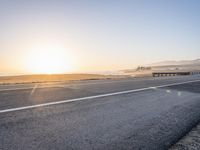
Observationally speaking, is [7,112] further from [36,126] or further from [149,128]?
[149,128]

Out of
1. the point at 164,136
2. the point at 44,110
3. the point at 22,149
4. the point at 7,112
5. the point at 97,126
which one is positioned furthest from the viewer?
the point at 44,110

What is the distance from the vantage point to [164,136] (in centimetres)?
359

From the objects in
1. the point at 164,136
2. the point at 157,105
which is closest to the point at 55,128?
the point at 164,136

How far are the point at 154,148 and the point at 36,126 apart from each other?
2.18m

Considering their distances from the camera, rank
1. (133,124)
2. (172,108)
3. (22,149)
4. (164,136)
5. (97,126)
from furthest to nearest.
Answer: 1. (172,108)
2. (133,124)
3. (97,126)
4. (164,136)
5. (22,149)

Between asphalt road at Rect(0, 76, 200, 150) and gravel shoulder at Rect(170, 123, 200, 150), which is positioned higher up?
asphalt road at Rect(0, 76, 200, 150)

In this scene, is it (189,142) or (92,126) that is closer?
(189,142)

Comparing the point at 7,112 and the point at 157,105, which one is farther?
the point at 157,105

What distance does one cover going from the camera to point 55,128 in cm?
361

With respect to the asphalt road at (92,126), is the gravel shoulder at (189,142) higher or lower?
lower

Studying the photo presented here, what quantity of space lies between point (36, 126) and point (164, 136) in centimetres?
Answer: 244

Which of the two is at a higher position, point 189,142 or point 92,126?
point 92,126

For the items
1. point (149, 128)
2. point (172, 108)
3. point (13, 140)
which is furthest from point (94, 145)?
point (172, 108)

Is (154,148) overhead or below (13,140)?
below
